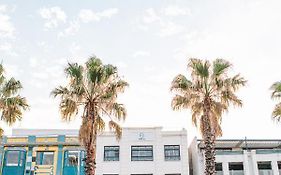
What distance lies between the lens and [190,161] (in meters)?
47.6

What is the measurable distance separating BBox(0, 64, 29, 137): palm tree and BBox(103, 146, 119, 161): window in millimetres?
15688

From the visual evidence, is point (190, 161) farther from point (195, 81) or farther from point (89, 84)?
point (89, 84)

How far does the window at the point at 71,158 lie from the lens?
4394 cm

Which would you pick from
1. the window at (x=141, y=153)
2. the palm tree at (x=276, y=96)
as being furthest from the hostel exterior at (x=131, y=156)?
the palm tree at (x=276, y=96)

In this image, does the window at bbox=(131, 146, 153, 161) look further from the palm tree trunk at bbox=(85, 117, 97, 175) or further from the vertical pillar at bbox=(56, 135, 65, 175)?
the palm tree trunk at bbox=(85, 117, 97, 175)

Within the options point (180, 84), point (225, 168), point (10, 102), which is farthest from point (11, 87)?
point (225, 168)

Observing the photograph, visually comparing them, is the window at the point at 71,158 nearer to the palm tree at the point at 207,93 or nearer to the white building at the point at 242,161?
the white building at the point at 242,161

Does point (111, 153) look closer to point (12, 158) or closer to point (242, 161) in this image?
point (12, 158)

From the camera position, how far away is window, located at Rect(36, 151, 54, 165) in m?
44.3

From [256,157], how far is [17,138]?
25587mm

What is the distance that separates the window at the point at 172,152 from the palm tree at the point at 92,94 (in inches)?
654

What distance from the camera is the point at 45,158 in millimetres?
44438

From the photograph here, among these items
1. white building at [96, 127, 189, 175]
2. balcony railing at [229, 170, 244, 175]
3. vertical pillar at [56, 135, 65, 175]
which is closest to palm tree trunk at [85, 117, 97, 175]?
white building at [96, 127, 189, 175]

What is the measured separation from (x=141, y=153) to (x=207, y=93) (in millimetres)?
16986
